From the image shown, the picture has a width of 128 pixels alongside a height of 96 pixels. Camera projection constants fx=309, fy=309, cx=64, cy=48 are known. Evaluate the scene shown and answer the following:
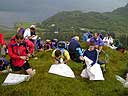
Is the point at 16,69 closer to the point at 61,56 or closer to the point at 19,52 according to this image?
the point at 19,52

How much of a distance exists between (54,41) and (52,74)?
68.9 feet

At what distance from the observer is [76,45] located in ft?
78.6

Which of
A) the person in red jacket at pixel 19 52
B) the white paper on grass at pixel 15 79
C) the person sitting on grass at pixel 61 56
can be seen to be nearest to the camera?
the white paper on grass at pixel 15 79

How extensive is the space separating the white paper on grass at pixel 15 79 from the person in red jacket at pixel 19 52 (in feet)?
2.24

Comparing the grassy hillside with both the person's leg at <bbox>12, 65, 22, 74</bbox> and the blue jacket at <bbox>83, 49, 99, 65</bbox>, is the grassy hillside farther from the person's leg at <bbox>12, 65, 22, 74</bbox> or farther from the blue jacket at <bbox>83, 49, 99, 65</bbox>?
the blue jacket at <bbox>83, 49, 99, 65</bbox>

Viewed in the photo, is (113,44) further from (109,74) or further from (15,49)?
(15,49)

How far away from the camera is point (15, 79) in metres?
16.7

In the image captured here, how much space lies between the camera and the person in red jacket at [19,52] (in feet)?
57.1

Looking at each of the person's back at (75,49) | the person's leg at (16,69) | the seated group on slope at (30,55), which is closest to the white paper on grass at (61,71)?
the seated group on slope at (30,55)

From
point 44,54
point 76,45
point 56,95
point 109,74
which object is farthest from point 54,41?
point 56,95

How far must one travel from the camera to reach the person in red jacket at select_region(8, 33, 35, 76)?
1741 centimetres

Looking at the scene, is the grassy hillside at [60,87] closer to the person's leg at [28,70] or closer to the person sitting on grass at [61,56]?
the person's leg at [28,70]

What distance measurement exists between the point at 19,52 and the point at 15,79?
1.66m

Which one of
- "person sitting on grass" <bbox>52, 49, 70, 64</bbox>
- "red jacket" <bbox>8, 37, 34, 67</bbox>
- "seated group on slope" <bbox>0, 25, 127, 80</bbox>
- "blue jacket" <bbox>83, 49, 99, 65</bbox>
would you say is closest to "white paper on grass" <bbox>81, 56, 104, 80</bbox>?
"seated group on slope" <bbox>0, 25, 127, 80</bbox>
